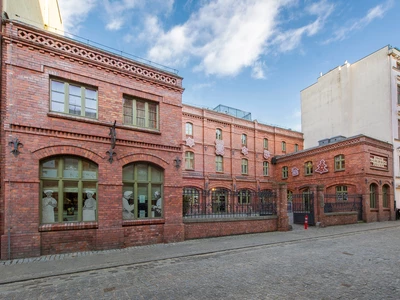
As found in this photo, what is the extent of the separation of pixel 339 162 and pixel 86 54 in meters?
21.3

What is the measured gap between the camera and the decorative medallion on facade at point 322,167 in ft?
75.8

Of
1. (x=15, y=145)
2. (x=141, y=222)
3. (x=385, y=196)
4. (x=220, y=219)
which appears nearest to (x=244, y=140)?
(x=385, y=196)

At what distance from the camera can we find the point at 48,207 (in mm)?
8531

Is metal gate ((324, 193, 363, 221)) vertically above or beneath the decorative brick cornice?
A: beneath

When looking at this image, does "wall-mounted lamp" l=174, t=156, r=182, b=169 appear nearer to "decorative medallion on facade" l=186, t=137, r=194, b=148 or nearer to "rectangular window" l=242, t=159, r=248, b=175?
"decorative medallion on facade" l=186, t=137, r=194, b=148

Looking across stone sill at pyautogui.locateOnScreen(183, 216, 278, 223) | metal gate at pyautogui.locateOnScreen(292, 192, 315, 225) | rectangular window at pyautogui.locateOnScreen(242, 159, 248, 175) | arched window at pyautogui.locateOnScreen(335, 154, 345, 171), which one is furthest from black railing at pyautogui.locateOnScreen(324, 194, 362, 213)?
rectangular window at pyautogui.locateOnScreen(242, 159, 248, 175)

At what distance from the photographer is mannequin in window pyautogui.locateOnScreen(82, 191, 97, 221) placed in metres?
9.13

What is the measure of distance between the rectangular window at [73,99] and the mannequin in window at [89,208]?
9.82 feet

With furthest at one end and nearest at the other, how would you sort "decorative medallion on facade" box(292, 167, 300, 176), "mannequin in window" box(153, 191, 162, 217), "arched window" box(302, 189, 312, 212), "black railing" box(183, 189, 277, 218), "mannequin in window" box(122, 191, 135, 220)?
"decorative medallion on facade" box(292, 167, 300, 176) → "arched window" box(302, 189, 312, 212) → "black railing" box(183, 189, 277, 218) → "mannequin in window" box(153, 191, 162, 217) → "mannequin in window" box(122, 191, 135, 220)

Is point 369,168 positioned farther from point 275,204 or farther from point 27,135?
point 27,135

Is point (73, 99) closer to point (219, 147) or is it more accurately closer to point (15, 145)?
point (15, 145)

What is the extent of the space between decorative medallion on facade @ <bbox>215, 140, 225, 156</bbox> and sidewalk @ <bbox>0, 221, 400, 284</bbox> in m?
14.6

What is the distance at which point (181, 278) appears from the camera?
20.6 ft

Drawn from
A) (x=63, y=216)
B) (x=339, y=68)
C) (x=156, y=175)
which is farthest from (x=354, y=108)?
(x=63, y=216)
